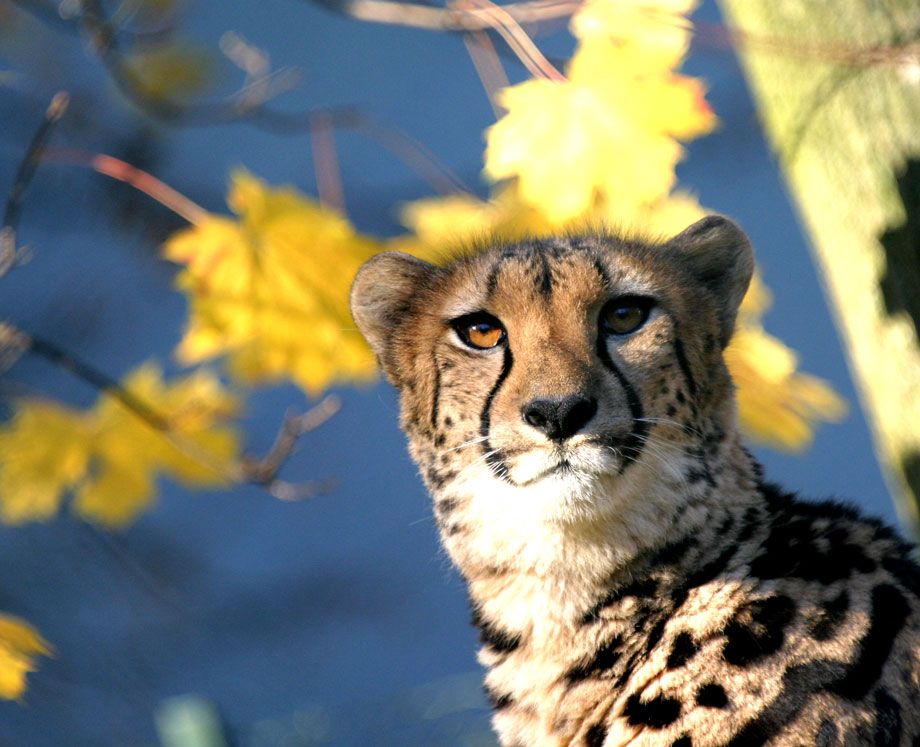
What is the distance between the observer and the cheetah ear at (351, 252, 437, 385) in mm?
1497

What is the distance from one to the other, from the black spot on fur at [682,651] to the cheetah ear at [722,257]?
1.41 ft

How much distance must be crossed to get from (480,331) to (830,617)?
1.81 feet

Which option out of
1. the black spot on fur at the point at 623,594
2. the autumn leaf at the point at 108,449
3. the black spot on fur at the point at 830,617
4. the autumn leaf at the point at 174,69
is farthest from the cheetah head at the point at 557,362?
the autumn leaf at the point at 174,69

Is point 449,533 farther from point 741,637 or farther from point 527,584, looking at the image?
point 741,637

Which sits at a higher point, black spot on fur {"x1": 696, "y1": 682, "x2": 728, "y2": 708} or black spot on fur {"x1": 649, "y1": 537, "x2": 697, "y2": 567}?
black spot on fur {"x1": 649, "y1": 537, "x2": 697, "y2": 567}

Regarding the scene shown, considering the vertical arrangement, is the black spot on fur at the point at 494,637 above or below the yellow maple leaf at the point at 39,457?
below

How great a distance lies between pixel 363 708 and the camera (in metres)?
3.37

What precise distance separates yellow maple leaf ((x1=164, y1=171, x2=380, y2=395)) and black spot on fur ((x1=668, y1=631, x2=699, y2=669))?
789 mm

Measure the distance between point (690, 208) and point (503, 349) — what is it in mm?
761

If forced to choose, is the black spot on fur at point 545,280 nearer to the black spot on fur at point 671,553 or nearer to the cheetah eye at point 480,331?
the cheetah eye at point 480,331

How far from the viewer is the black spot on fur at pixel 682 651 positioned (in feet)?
3.97

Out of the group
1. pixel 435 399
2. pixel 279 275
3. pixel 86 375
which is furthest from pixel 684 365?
pixel 86 375

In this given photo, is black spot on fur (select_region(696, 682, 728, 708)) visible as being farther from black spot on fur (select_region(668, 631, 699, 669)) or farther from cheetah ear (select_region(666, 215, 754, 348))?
cheetah ear (select_region(666, 215, 754, 348))

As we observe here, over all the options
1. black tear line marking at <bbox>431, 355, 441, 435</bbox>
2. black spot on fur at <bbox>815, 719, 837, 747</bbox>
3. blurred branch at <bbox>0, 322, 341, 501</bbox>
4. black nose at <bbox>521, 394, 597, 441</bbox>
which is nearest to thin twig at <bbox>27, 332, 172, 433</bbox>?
blurred branch at <bbox>0, 322, 341, 501</bbox>
